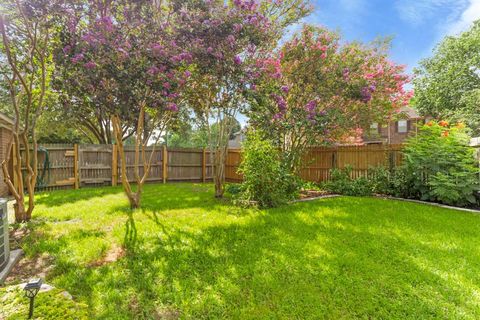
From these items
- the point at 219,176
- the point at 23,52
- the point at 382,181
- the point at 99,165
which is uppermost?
the point at 23,52

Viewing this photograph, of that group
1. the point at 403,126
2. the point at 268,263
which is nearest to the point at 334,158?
the point at 268,263

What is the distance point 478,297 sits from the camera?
2.38 meters

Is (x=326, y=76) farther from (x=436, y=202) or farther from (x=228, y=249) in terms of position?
(x=228, y=249)

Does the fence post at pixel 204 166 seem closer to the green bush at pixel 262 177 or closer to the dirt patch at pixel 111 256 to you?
the green bush at pixel 262 177

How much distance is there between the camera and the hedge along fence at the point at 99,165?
28.6ft

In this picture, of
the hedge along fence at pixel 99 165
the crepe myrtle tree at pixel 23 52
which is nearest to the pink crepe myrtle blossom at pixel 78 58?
the crepe myrtle tree at pixel 23 52

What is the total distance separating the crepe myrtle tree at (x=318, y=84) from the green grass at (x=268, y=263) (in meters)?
3.07

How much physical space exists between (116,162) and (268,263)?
28.5ft

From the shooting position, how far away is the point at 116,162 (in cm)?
982

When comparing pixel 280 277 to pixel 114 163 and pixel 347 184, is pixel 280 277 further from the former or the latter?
pixel 114 163

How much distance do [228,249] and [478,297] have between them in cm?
261

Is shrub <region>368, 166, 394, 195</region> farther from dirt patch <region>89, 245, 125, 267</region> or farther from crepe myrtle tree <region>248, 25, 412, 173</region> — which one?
dirt patch <region>89, 245, 125, 267</region>

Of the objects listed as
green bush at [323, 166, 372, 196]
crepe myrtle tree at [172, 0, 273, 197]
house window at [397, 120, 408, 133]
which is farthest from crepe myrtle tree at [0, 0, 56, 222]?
house window at [397, 120, 408, 133]

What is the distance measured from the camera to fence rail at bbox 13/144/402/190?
816cm
